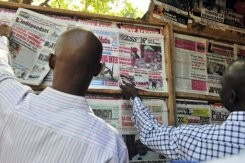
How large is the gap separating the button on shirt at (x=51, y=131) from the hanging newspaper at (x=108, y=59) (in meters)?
1.00

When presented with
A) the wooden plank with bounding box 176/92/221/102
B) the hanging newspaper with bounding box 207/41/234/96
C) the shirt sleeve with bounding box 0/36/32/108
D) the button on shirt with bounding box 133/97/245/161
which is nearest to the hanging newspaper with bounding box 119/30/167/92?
the wooden plank with bounding box 176/92/221/102

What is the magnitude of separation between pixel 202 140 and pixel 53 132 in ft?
2.55

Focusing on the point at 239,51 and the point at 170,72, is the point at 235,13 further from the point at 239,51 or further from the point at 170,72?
the point at 170,72

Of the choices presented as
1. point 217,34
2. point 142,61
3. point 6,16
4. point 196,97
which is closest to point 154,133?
point 142,61

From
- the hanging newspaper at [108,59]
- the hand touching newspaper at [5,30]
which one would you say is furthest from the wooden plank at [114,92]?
the hand touching newspaper at [5,30]

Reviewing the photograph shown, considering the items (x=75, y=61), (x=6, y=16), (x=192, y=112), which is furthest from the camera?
(x=192, y=112)

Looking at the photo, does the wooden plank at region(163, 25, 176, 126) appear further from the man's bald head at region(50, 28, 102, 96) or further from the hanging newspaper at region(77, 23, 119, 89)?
the man's bald head at region(50, 28, 102, 96)

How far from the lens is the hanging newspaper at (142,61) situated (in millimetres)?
2768

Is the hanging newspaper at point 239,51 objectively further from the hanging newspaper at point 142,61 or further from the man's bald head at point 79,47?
the man's bald head at point 79,47

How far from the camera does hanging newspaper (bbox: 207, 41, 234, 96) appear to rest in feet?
10.2

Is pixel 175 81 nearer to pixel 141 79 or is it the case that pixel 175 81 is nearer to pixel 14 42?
pixel 141 79

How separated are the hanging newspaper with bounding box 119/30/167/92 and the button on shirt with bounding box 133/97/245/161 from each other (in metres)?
0.53

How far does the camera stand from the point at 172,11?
3.07m

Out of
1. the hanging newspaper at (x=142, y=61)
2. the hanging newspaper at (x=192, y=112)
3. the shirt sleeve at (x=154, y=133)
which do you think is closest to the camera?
the shirt sleeve at (x=154, y=133)
